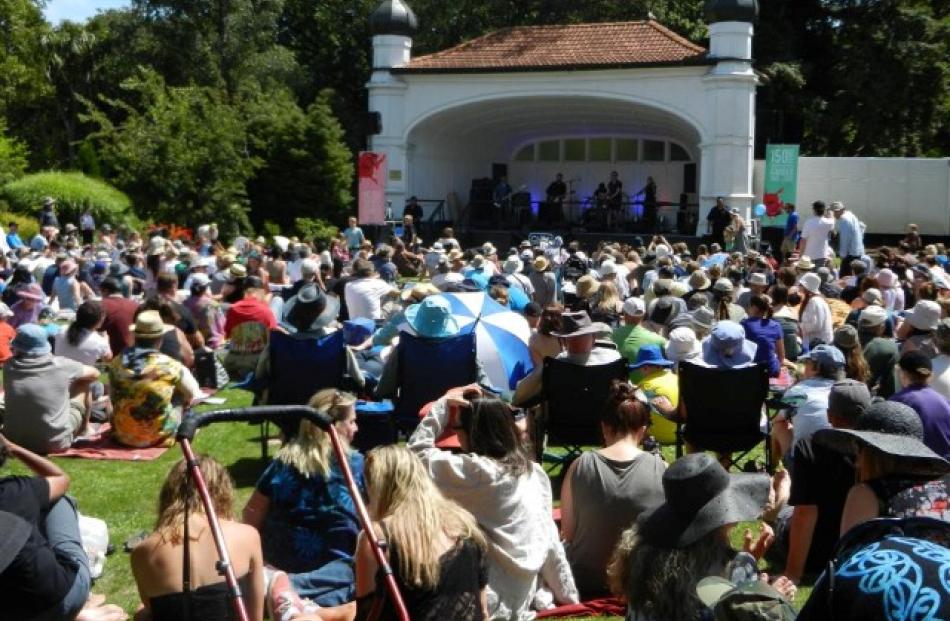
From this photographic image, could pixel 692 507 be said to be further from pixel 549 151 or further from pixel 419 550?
pixel 549 151

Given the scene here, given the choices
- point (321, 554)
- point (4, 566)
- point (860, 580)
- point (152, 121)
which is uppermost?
point (152, 121)

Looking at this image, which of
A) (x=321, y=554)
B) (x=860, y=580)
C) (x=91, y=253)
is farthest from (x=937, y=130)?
(x=860, y=580)

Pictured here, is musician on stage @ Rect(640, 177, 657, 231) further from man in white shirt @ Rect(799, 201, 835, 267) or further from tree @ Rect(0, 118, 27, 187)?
tree @ Rect(0, 118, 27, 187)

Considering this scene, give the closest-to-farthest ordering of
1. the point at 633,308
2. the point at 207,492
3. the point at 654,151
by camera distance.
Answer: the point at 207,492 < the point at 633,308 < the point at 654,151

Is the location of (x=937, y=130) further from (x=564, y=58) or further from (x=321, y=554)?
(x=321, y=554)

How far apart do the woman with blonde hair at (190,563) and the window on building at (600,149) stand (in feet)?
104

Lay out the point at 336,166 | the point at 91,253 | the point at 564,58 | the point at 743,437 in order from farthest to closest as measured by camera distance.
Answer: the point at 336,166 → the point at 564,58 → the point at 91,253 → the point at 743,437

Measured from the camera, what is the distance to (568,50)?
30.9m

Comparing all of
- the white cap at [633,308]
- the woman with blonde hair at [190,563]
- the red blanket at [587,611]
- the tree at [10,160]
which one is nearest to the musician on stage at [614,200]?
the tree at [10,160]

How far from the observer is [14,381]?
354 inches

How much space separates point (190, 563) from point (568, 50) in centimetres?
2763

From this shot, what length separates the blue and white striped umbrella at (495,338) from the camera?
9.66 metres

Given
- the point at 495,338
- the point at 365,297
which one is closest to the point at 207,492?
the point at 495,338

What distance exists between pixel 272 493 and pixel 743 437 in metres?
3.77
